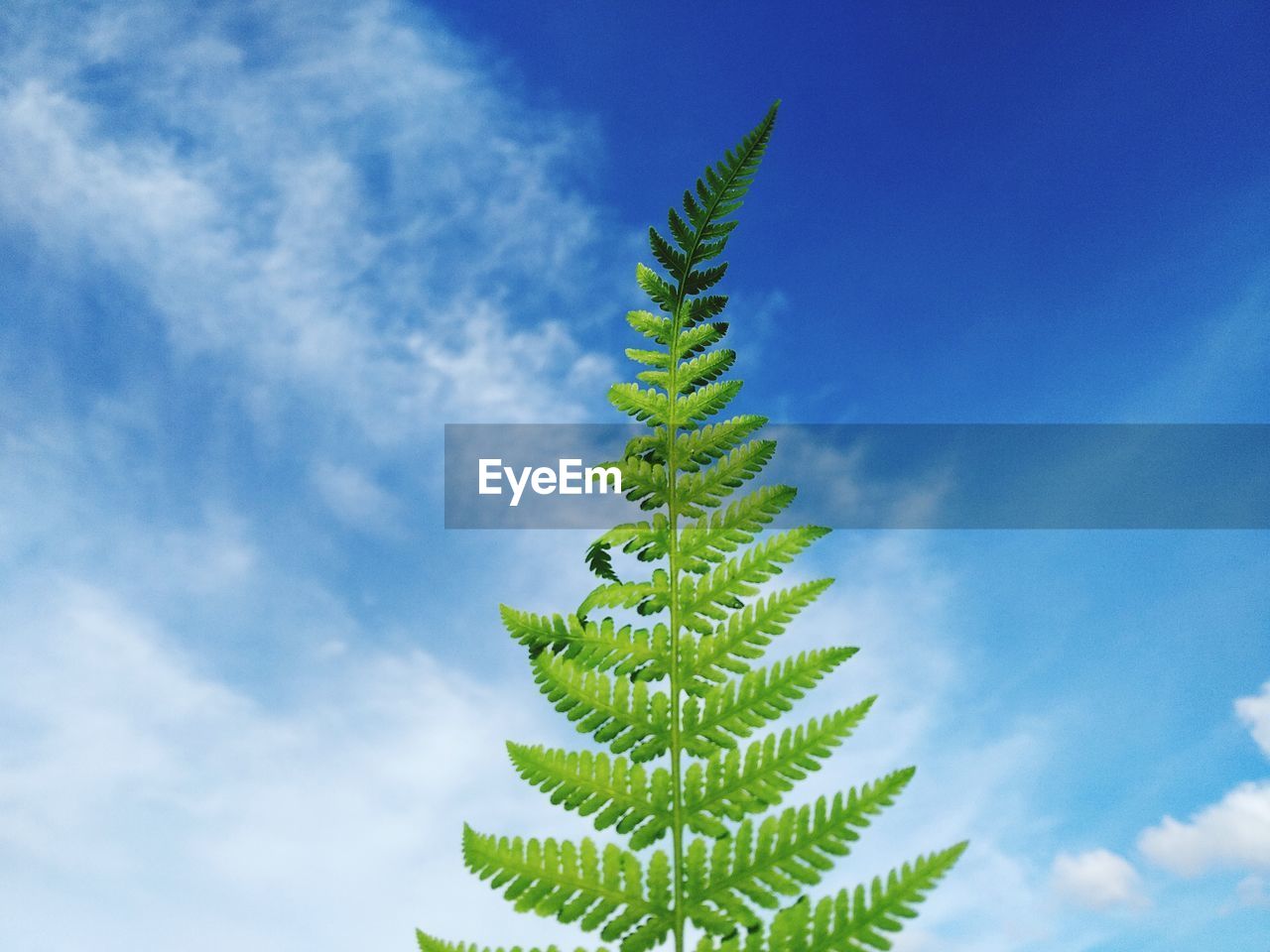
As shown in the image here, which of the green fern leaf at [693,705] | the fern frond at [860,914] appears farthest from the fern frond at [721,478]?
the fern frond at [860,914]

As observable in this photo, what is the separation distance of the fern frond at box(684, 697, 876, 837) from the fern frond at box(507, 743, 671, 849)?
59 mm

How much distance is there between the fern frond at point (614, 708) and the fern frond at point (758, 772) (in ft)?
0.39

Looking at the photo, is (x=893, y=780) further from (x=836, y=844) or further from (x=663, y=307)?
(x=663, y=307)

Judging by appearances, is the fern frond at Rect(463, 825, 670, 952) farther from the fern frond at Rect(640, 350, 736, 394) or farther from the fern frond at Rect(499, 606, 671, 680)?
the fern frond at Rect(640, 350, 736, 394)

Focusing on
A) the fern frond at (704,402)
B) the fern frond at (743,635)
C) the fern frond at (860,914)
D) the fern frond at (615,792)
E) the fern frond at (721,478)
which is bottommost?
the fern frond at (860,914)

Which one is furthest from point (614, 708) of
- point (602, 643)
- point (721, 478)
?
point (721, 478)

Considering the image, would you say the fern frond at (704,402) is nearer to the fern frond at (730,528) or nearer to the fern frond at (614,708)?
the fern frond at (730,528)

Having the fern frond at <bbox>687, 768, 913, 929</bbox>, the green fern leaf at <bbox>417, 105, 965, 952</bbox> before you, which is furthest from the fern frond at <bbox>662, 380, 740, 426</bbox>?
the fern frond at <bbox>687, 768, 913, 929</bbox>

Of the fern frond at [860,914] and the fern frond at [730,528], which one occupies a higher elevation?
the fern frond at [730,528]

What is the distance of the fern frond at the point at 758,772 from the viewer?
1.92 meters

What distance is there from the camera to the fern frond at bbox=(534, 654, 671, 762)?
2010 mm

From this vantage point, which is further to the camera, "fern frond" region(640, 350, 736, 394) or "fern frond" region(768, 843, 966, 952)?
"fern frond" region(640, 350, 736, 394)

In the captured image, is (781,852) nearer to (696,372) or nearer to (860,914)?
(860,914)

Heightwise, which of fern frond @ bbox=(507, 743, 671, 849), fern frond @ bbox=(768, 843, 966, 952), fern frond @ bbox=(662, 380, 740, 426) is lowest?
fern frond @ bbox=(768, 843, 966, 952)
